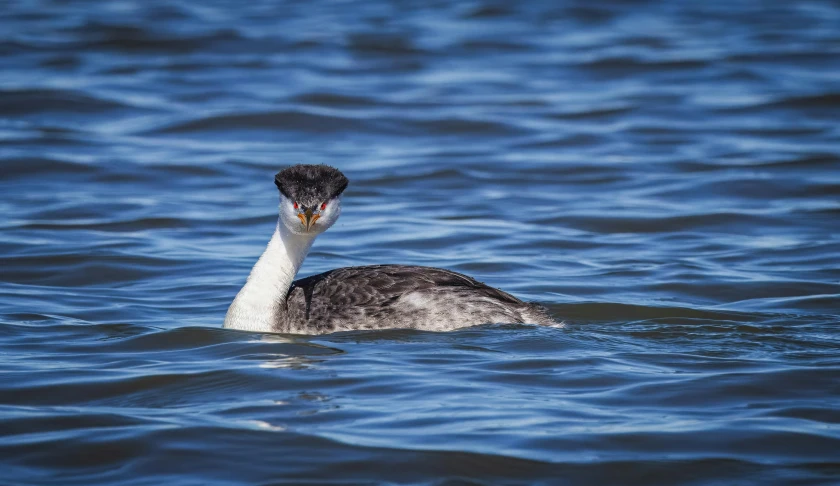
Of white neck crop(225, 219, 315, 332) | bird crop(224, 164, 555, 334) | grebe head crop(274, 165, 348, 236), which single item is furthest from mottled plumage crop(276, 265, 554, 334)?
grebe head crop(274, 165, 348, 236)

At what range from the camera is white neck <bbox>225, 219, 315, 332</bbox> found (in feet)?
31.0

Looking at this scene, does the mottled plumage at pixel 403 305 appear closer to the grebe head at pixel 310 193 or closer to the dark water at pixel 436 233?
the dark water at pixel 436 233

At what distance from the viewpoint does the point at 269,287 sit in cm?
949

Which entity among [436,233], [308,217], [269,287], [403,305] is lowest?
[436,233]

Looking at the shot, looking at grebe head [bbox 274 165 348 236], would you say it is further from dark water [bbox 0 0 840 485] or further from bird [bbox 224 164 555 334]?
dark water [bbox 0 0 840 485]

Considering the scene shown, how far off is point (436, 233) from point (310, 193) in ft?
16.2

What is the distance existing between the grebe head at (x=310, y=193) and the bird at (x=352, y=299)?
0.02m

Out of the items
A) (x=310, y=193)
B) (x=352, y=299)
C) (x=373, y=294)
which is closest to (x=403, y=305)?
(x=373, y=294)

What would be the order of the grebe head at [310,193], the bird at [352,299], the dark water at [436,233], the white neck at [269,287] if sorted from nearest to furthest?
the dark water at [436,233], the grebe head at [310,193], the bird at [352,299], the white neck at [269,287]

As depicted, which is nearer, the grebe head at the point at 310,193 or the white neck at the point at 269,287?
the grebe head at the point at 310,193

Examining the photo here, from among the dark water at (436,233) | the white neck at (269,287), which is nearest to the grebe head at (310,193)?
the white neck at (269,287)

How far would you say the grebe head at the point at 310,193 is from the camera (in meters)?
8.88

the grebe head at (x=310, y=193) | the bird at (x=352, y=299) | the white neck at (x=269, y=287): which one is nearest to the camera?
the grebe head at (x=310, y=193)

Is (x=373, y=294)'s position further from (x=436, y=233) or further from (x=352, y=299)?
(x=436, y=233)
